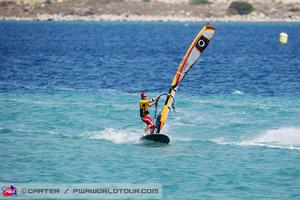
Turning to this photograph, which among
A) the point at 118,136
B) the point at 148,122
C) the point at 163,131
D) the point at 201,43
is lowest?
the point at 148,122

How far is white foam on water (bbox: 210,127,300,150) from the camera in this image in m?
31.8

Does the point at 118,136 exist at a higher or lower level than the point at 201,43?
lower

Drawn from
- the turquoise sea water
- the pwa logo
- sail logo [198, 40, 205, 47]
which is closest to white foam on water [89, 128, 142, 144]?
the turquoise sea water

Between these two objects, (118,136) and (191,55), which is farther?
(118,136)

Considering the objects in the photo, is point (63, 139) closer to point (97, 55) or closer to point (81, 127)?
point (81, 127)

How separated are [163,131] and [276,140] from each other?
18.4ft

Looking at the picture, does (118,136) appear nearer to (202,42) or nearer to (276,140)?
(202,42)

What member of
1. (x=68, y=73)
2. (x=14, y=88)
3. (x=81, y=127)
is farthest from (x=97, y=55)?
(x=81, y=127)

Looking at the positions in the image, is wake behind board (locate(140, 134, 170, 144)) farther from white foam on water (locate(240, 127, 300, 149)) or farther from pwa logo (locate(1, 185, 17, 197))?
pwa logo (locate(1, 185, 17, 197))

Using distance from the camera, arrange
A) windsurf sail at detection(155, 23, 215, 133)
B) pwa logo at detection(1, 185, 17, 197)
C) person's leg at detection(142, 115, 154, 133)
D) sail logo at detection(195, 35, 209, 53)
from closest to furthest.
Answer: pwa logo at detection(1, 185, 17, 197) < person's leg at detection(142, 115, 154, 133) < windsurf sail at detection(155, 23, 215, 133) < sail logo at detection(195, 35, 209, 53)

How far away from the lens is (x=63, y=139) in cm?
3281

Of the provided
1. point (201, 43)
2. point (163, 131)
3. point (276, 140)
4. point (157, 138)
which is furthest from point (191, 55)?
point (276, 140)

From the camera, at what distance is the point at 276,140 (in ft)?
107

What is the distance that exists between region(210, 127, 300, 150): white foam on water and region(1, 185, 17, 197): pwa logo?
11154 mm
